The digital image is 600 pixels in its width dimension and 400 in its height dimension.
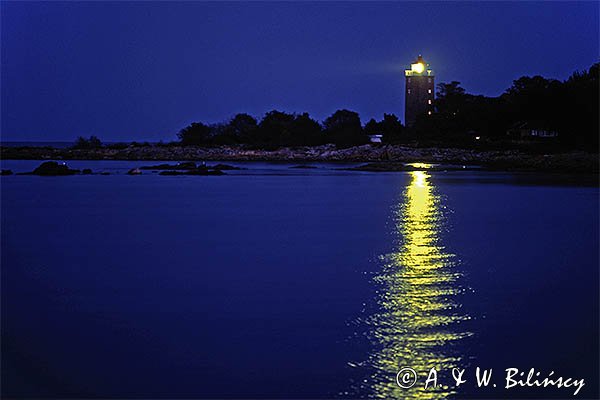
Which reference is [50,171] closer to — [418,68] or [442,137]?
[442,137]

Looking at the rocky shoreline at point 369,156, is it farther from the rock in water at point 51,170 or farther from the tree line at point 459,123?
the rock in water at point 51,170

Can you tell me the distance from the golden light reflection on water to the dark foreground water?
0.09ft

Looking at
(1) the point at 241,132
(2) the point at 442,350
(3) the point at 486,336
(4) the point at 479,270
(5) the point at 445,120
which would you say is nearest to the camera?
(2) the point at 442,350

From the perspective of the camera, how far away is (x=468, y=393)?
5980 millimetres

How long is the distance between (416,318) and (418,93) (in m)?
58.4

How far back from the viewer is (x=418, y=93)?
64562 mm

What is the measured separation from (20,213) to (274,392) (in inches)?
601

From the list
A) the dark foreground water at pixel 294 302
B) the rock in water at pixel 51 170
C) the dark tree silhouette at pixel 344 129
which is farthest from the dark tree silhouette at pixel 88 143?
the dark foreground water at pixel 294 302

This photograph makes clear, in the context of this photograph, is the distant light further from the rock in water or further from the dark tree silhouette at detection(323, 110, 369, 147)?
the rock in water

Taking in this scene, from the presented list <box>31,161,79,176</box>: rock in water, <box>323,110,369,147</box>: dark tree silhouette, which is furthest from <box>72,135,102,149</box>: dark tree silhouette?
<box>31,161,79,176</box>: rock in water

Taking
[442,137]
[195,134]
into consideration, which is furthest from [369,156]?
[195,134]

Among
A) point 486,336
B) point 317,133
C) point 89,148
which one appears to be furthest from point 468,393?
point 89,148

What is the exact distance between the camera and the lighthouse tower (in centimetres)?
6431

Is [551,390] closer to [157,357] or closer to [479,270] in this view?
[157,357]
